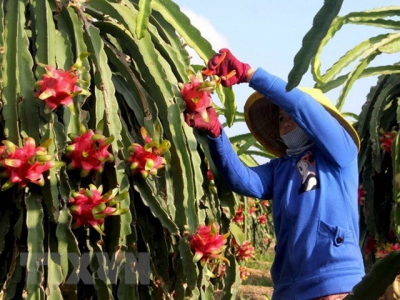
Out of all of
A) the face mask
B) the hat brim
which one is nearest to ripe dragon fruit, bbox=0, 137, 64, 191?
the face mask

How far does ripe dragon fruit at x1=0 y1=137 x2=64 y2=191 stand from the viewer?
184cm

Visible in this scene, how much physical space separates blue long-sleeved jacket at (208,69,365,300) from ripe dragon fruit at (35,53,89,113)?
0.58m

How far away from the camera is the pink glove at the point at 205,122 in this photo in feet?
7.47

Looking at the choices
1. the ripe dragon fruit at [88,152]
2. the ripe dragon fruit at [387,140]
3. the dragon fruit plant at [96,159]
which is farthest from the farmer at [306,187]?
the ripe dragon fruit at [387,140]

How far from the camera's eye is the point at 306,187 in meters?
2.36

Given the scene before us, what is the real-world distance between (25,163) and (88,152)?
187 mm

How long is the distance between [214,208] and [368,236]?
204cm

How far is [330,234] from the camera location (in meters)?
2.27

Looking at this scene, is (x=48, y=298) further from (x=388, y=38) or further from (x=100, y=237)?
(x=388, y=38)

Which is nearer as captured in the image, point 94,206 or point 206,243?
point 94,206

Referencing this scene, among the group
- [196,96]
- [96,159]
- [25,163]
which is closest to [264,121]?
[196,96]

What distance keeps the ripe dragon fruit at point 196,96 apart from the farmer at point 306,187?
0.12 feet

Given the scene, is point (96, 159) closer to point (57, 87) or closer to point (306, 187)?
point (57, 87)

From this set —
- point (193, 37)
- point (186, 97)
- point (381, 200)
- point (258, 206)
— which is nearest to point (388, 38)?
point (381, 200)
